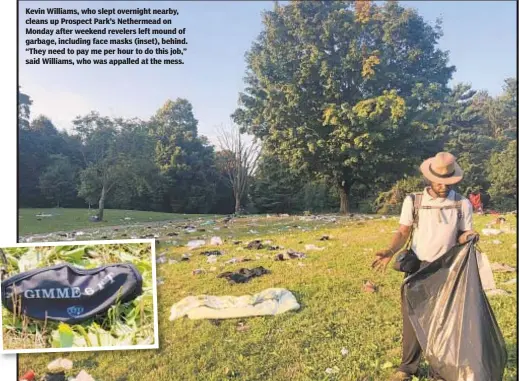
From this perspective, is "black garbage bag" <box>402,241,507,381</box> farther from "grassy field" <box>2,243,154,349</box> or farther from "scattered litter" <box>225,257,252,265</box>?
"grassy field" <box>2,243,154,349</box>

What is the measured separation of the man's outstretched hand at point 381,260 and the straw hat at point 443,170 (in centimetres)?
64

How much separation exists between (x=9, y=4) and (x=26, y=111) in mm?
835

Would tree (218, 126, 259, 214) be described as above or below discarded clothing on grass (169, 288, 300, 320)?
above

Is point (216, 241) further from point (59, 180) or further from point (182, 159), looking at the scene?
point (59, 180)

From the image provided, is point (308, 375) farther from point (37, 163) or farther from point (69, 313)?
point (37, 163)

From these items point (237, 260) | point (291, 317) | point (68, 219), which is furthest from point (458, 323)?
point (68, 219)

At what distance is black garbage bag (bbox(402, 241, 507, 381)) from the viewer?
3311 mm

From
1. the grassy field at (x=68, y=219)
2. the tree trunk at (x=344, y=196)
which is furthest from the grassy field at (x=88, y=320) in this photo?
the tree trunk at (x=344, y=196)

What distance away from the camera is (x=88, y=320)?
3660mm

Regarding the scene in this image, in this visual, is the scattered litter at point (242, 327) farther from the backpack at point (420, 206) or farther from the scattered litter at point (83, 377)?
the backpack at point (420, 206)

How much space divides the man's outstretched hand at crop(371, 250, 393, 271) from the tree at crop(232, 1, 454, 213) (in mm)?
647

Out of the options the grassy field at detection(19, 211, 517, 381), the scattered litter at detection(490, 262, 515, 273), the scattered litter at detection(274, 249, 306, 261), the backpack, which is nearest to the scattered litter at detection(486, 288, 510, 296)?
the grassy field at detection(19, 211, 517, 381)

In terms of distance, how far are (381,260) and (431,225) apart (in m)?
0.52

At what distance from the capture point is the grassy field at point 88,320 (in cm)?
363
